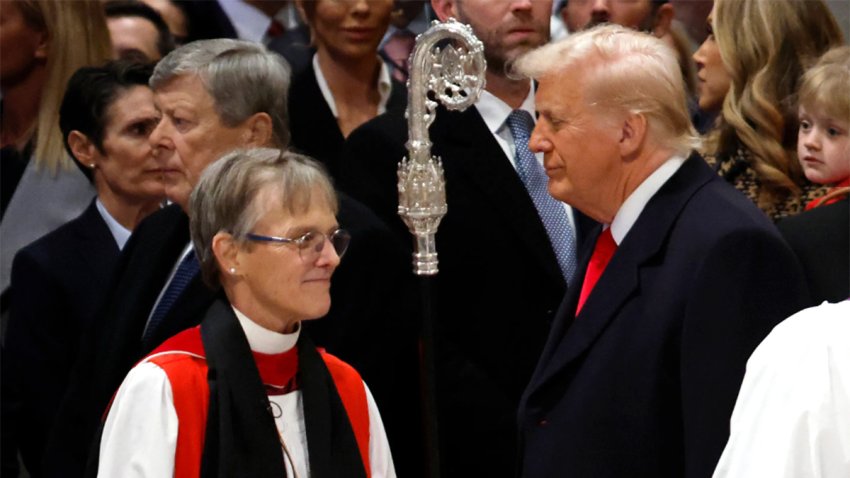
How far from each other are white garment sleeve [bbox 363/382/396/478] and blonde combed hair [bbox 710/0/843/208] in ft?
4.56

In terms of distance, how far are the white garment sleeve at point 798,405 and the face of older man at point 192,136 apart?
2039 mm

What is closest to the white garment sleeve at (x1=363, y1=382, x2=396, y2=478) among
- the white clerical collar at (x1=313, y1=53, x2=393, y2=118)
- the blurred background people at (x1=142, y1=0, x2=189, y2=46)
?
the white clerical collar at (x1=313, y1=53, x2=393, y2=118)

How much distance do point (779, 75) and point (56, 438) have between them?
2.20 metres

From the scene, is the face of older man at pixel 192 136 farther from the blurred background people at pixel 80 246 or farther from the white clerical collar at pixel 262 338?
the white clerical collar at pixel 262 338

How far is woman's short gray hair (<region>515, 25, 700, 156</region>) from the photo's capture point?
3.69 m

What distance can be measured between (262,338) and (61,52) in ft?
6.49

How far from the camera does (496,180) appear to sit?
4441 millimetres

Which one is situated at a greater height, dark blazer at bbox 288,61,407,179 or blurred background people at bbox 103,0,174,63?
blurred background people at bbox 103,0,174,63

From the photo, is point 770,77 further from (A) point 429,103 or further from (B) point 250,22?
(B) point 250,22

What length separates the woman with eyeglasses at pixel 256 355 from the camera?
11.2 ft

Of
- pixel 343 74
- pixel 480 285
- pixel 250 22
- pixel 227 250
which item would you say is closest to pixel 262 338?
pixel 227 250

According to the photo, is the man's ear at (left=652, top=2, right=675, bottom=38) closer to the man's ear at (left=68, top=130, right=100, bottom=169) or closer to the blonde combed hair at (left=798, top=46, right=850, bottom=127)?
the blonde combed hair at (left=798, top=46, right=850, bottom=127)

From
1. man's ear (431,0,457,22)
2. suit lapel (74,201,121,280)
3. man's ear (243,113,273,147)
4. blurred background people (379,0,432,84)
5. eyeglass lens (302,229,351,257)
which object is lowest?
suit lapel (74,201,121,280)

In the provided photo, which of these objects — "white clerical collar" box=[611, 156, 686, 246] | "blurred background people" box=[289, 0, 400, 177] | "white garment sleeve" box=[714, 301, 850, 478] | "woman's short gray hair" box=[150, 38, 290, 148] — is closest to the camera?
"white garment sleeve" box=[714, 301, 850, 478]
